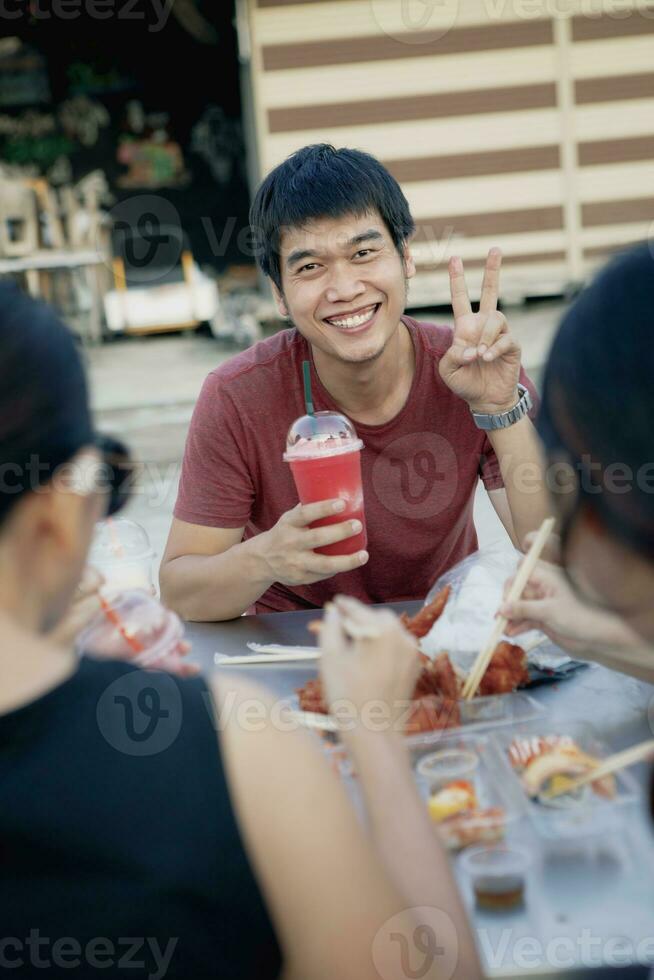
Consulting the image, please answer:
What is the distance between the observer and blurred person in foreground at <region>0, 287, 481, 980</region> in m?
1.04

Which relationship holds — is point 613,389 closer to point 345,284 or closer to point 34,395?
point 34,395

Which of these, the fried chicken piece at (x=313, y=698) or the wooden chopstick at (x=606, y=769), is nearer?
the wooden chopstick at (x=606, y=769)

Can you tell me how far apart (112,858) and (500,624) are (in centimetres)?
99

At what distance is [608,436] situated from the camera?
3.64 feet

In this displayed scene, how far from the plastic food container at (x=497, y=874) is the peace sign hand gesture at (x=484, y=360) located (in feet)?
4.83

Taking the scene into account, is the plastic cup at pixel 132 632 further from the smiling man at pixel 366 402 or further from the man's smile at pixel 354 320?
the man's smile at pixel 354 320

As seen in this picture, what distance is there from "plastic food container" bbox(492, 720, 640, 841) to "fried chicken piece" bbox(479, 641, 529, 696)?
0.22 metres

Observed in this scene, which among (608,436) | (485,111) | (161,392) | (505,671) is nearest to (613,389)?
(608,436)

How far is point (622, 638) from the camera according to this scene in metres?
1.88

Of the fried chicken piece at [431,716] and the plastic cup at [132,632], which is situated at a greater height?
the plastic cup at [132,632]

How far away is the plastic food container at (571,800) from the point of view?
141cm

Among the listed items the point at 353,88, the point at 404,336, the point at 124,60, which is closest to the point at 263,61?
the point at 353,88

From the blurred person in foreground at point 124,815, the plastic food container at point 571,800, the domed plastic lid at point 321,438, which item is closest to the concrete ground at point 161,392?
the domed plastic lid at point 321,438

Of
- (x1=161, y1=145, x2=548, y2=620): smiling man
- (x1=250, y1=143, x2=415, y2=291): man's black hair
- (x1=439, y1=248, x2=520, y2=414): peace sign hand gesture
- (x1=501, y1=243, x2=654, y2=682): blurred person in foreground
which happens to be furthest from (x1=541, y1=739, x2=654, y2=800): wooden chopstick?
(x1=250, y1=143, x2=415, y2=291): man's black hair
